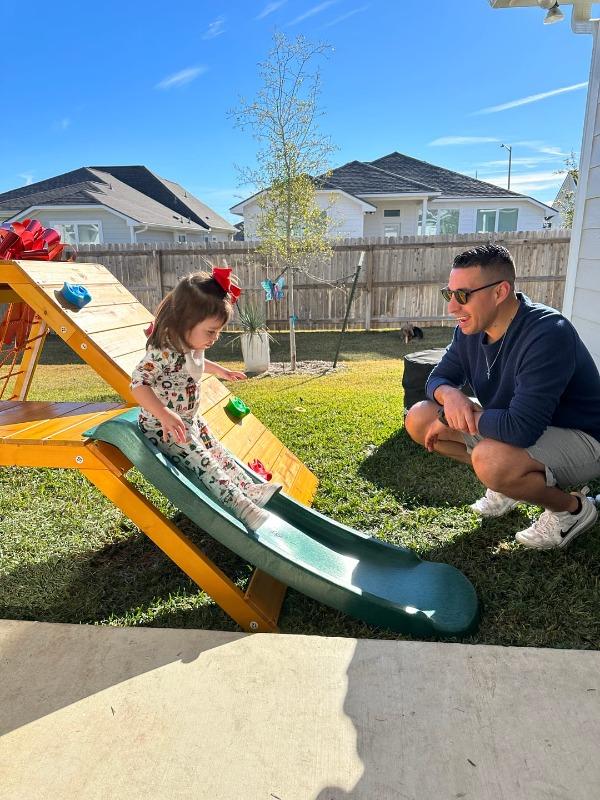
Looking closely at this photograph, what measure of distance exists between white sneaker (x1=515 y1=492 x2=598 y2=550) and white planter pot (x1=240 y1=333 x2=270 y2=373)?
18.6 ft

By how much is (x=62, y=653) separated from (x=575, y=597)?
210 centimetres

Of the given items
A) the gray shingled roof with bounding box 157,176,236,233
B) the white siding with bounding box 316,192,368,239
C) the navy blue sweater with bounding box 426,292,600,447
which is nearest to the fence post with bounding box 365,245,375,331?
the white siding with bounding box 316,192,368,239

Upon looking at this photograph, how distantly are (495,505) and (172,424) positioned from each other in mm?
1932

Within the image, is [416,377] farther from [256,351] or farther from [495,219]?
[495,219]

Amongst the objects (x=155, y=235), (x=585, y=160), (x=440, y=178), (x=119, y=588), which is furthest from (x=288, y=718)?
(x=440, y=178)

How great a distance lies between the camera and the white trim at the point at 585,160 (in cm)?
451

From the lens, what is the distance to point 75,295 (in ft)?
9.25

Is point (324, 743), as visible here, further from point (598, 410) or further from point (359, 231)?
point (359, 231)

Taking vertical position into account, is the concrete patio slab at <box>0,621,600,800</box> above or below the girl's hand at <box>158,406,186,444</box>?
below

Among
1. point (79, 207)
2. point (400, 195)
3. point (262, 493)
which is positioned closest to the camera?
point (262, 493)

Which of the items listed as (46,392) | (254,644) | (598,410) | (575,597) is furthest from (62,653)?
(46,392)

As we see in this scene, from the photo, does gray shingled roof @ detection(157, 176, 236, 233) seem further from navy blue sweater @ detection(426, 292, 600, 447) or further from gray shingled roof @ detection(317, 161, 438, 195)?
navy blue sweater @ detection(426, 292, 600, 447)

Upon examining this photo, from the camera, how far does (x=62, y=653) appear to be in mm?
2080

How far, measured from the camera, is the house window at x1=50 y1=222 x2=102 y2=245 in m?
20.8
